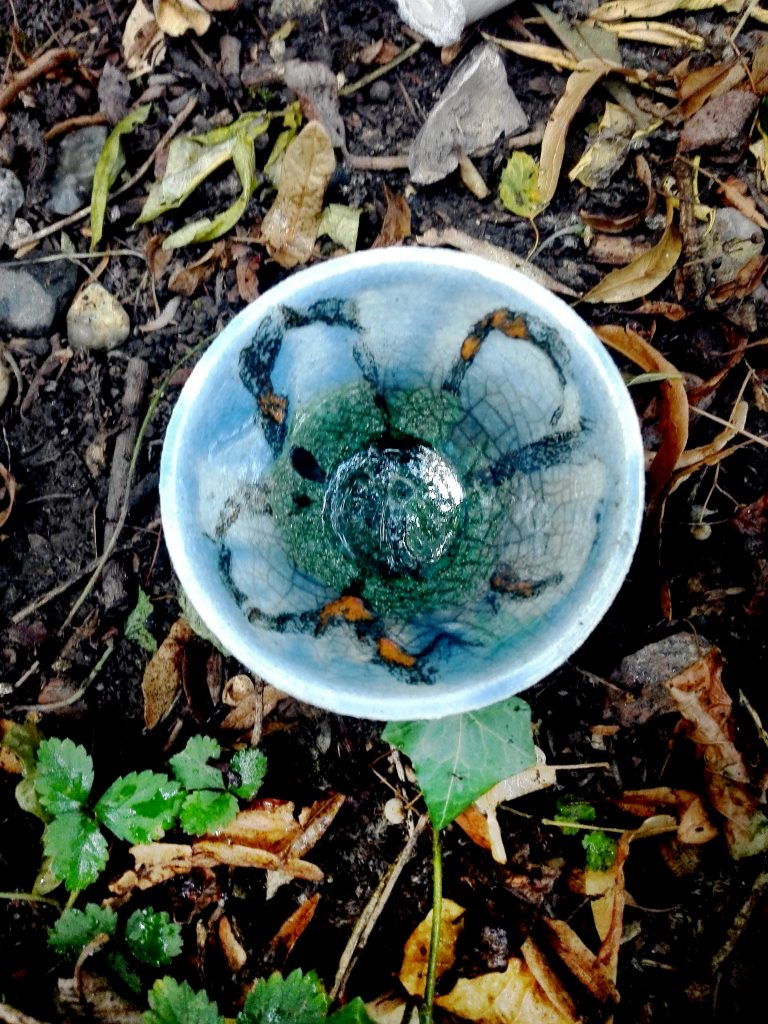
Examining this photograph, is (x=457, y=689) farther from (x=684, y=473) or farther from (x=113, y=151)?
(x=113, y=151)

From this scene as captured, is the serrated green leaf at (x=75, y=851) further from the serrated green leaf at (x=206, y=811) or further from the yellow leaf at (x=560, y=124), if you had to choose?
the yellow leaf at (x=560, y=124)

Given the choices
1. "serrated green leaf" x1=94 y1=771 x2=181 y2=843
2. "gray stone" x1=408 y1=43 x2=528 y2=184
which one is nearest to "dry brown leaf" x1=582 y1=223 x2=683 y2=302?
"gray stone" x1=408 y1=43 x2=528 y2=184

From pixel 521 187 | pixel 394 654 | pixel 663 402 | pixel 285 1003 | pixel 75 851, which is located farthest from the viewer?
pixel 521 187

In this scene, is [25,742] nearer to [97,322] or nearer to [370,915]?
[370,915]

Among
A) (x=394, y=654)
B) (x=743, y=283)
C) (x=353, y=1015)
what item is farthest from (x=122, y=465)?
(x=743, y=283)

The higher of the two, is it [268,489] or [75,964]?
[268,489]

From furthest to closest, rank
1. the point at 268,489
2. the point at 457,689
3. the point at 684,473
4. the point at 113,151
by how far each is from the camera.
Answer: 1. the point at 113,151
2. the point at 684,473
3. the point at 268,489
4. the point at 457,689

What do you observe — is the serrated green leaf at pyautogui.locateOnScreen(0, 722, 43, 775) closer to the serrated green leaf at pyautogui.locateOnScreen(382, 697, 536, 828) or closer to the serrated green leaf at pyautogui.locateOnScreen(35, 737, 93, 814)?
the serrated green leaf at pyautogui.locateOnScreen(35, 737, 93, 814)

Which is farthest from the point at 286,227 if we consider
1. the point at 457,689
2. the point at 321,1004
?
the point at 321,1004
